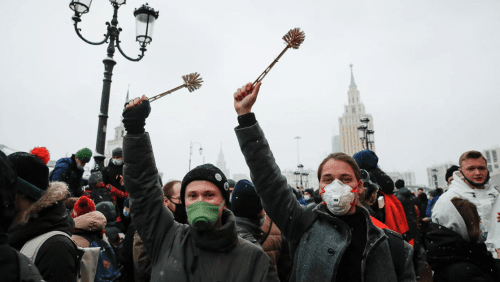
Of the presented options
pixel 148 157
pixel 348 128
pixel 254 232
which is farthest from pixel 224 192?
pixel 348 128

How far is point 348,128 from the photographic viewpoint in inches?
3890

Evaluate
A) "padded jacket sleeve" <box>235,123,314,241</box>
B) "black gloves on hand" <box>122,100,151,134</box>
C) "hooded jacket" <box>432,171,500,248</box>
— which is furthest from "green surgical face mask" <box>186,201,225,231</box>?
"hooded jacket" <box>432,171,500,248</box>

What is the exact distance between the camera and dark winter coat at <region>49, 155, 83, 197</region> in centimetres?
425

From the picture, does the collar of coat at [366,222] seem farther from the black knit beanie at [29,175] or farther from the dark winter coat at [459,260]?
the black knit beanie at [29,175]

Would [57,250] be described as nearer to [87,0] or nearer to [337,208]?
[337,208]

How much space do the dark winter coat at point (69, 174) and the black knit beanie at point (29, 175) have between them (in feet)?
8.36

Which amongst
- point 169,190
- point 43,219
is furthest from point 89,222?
point 43,219

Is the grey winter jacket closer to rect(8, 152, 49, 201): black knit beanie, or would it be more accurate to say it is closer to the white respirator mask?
the white respirator mask

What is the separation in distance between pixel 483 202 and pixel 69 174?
502cm

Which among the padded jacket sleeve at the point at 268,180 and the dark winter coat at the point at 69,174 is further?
the dark winter coat at the point at 69,174

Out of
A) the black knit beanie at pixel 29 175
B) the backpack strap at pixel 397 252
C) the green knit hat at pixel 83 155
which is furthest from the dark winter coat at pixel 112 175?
the backpack strap at pixel 397 252

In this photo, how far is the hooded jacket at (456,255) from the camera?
2529 millimetres

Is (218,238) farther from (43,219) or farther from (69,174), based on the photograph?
(69,174)

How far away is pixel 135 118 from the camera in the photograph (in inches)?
79.4
